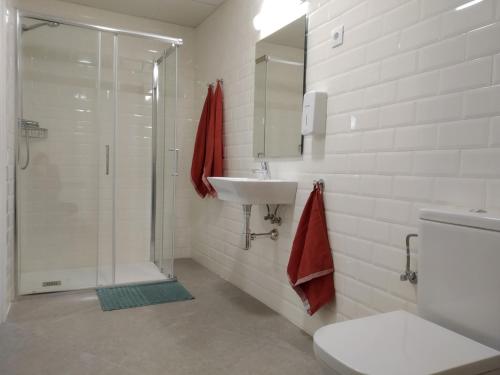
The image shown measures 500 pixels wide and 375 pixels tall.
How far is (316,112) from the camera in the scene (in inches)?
82.5

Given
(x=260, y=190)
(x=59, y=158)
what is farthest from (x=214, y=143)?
(x=59, y=158)

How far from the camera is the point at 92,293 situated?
2.89 meters

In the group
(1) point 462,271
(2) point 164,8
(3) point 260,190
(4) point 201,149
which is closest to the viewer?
(1) point 462,271

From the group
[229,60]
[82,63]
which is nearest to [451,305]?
[229,60]

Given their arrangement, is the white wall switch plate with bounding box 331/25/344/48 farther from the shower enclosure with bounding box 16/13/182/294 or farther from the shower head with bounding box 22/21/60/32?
the shower head with bounding box 22/21/60/32

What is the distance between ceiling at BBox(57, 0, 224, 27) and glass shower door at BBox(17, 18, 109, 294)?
1.85ft

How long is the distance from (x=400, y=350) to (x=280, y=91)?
6.14 feet

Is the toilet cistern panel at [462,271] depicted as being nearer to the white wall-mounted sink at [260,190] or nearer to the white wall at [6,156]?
the white wall-mounted sink at [260,190]

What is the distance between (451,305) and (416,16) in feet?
3.82

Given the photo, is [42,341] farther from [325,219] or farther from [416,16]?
[416,16]

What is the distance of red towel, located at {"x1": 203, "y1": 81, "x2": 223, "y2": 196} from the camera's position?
129 inches

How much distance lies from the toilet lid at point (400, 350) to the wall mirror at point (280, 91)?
1.29 metres

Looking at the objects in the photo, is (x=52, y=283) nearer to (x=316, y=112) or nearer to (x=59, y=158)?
(x=59, y=158)

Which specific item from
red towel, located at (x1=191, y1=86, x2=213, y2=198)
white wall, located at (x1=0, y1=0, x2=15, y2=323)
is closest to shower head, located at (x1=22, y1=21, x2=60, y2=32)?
white wall, located at (x1=0, y1=0, x2=15, y2=323)
